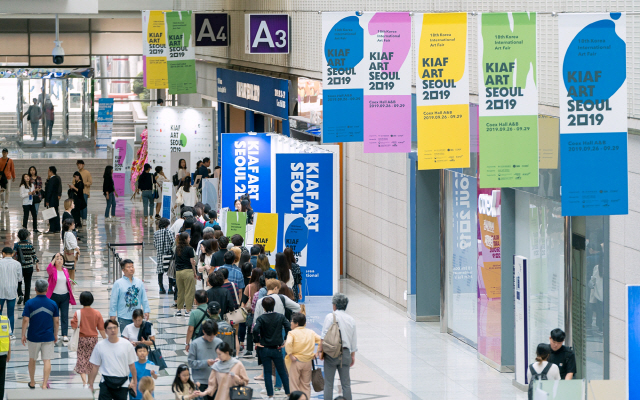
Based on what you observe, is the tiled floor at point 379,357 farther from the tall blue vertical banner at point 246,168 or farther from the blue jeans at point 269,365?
the tall blue vertical banner at point 246,168

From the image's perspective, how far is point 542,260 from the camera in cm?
1130

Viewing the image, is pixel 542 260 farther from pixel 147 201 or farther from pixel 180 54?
pixel 147 201

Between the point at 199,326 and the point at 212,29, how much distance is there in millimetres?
15775

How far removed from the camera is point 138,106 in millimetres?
43000

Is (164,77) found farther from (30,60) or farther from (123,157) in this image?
(30,60)

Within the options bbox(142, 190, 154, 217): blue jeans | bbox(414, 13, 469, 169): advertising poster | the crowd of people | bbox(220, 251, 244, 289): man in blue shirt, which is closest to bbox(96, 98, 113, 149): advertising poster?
bbox(142, 190, 154, 217): blue jeans

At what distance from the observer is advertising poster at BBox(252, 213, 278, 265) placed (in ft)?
49.9

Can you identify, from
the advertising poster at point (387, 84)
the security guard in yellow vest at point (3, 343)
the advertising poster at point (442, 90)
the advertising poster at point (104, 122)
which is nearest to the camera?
the advertising poster at point (442, 90)

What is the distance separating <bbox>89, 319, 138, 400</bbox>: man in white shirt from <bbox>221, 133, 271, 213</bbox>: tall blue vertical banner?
10.0 metres

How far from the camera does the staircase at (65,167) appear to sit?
110ft

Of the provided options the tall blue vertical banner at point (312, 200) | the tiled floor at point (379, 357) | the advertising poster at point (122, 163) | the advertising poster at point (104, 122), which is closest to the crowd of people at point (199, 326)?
the tiled floor at point (379, 357)

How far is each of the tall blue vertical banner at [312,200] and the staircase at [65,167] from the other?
1831 centimetres

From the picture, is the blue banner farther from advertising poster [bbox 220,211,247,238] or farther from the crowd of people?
the crowd of people

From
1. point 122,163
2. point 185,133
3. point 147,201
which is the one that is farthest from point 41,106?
point 147,201
